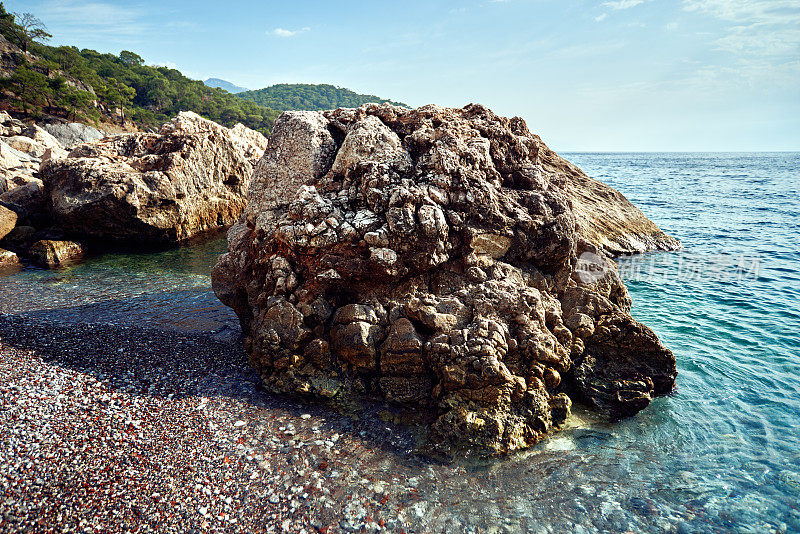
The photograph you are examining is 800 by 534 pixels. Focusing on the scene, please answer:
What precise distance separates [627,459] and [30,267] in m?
24.7

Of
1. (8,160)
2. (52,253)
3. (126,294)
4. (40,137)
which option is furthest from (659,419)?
(40,137)

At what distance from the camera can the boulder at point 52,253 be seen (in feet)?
62.4

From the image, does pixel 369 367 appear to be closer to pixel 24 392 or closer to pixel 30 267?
pixel 24 392

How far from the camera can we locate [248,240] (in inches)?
480

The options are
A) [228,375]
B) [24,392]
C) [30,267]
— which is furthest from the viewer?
[30,267]

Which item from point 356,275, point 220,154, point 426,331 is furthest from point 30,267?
point 426,331

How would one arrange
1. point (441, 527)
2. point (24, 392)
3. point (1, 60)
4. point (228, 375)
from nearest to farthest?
point (441, 527) → point (24, 392) → point (228, 375) → point (1, 60)

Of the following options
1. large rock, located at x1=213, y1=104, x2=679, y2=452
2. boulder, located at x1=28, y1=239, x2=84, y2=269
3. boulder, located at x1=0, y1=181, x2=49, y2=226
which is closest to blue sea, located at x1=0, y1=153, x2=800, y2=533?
large rock, located at x1=213, y1=104, x2=679, y2=452

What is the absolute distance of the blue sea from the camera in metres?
6.85

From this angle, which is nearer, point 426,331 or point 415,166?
point 426,331

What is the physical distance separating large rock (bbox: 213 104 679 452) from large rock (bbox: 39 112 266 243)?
14113 mm

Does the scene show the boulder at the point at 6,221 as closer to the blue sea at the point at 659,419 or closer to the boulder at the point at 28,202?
the boulder at the point at 28,202

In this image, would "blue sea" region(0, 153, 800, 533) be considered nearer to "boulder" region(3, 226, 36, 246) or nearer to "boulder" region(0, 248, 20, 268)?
"boulder" region(0, 248, 20, 268)

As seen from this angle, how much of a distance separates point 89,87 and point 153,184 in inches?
2362
